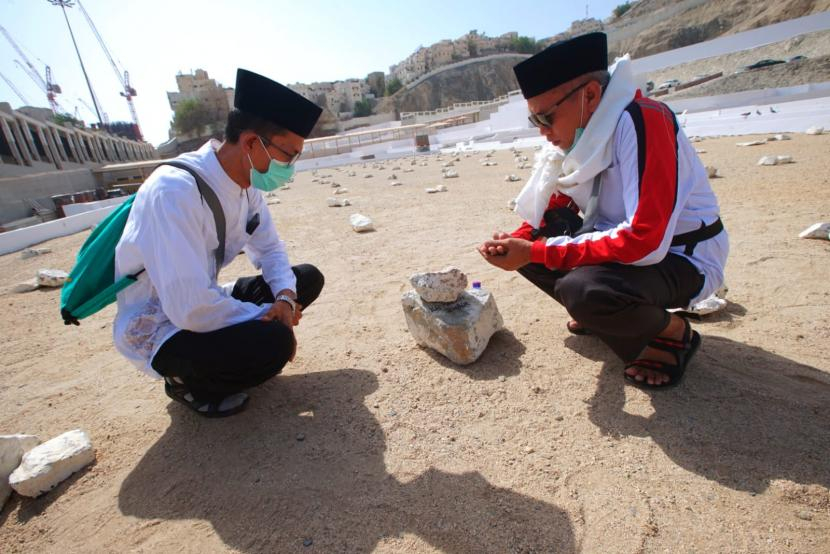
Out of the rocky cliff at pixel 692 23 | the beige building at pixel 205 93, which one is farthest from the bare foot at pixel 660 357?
the beige building at pixel 205 93

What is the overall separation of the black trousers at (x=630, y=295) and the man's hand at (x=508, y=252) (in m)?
0.21

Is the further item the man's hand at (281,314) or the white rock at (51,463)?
the man's hand at (281,314)

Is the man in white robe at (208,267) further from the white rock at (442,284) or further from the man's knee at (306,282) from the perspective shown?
the white rock at (442,284)

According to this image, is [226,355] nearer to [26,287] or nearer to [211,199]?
[211,199]

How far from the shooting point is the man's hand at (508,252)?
2.02 m

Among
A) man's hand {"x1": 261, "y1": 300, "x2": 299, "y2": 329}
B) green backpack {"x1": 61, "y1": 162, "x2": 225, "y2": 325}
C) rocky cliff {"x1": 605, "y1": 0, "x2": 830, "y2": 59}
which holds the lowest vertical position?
man's hand {"x1": 261, "y1": 300, "x2": 299, "y2": 329}

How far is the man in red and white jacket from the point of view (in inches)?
68.2

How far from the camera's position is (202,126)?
5472 centimetres

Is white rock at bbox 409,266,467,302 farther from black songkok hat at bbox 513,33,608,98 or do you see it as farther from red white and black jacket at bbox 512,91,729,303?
black songkok hat at bbox 513,33,608,98

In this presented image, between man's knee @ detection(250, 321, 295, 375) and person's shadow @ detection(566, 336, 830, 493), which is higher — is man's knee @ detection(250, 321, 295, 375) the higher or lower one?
the higher one

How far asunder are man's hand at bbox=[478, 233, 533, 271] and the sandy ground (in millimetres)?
622

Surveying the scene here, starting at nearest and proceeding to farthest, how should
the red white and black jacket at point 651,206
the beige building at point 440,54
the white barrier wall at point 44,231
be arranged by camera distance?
the red white and black jacket at point 651,206 → the white barrier wall at point 44,231 → the beige building at point 440,54

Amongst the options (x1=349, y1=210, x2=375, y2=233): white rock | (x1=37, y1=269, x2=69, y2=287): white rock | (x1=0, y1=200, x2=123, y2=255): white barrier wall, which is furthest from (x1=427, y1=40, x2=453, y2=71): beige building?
(x1=37, y1=269, x2=69, y2=287): white rock

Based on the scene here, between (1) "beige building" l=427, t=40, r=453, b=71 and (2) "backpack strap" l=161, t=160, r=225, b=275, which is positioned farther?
(1) "beige building" l=427, t=40, r=453, b=71
